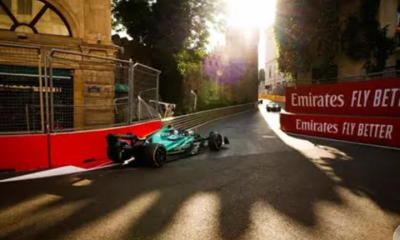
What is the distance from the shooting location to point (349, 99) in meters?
12.4

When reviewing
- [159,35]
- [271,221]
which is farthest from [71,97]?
[159,35]

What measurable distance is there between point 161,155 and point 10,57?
15.9ft

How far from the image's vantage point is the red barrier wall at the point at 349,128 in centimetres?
1063

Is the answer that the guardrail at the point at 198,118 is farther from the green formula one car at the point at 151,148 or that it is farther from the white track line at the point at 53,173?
the white track line at the point at 53,173

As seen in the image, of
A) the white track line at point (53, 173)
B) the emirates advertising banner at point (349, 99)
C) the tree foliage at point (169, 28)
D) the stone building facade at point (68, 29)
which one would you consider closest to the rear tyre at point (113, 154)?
the white track line at point (53, 173)

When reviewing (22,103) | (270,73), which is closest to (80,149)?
(22,103)

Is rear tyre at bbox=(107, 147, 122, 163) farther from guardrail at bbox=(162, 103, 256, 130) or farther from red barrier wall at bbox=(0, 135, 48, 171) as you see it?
guardrail at bbox=(162, 103, 256, 130)

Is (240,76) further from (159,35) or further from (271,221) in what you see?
(271,221)

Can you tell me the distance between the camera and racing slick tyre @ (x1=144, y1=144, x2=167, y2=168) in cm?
698

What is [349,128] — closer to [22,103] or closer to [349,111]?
[349,111]

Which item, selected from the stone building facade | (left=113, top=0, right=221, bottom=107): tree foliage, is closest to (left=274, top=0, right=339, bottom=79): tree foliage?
(left=113, top=0, right=221, bottom=107): tree foliage

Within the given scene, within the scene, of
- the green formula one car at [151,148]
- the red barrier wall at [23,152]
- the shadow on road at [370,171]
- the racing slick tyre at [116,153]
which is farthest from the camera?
the racing slick tyre at [116,153]

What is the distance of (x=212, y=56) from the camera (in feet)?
A: 121

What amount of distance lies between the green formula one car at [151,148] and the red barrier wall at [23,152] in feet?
4.43
